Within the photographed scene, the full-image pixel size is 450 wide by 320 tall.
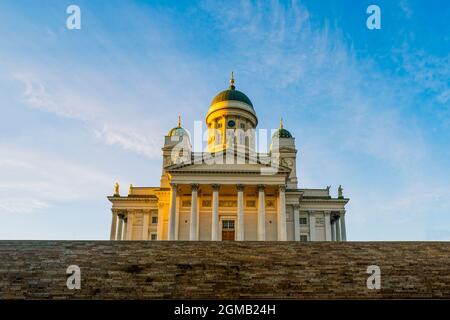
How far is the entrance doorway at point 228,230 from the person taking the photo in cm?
3177

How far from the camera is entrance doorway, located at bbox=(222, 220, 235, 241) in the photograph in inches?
1251

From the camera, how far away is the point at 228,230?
105ft

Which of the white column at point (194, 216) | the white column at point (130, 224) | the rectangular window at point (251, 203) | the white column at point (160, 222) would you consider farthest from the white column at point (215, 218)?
the white column at point (130, 224)

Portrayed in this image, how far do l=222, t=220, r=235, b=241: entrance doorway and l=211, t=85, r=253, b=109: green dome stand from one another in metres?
15.2

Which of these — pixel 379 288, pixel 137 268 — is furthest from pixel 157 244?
pixel 379 288

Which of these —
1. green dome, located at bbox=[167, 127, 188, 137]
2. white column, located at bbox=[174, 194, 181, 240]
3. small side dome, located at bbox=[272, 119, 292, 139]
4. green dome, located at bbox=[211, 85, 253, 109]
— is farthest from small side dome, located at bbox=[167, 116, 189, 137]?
white column, located at bbox=[174, 194, 181, 240]

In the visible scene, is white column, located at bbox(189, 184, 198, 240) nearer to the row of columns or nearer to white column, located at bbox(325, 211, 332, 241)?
the row of columns

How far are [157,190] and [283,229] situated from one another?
40.0 feet

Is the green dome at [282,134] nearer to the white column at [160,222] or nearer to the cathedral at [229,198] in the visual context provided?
the cathedral at [229,198]

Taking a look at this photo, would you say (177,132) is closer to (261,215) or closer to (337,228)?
(261,215)

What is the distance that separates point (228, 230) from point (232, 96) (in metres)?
16.3

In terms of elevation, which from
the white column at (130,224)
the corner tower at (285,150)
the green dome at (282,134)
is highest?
the green dome at (282,134)

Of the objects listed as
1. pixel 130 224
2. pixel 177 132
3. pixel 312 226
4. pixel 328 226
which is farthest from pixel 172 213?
pixel 177 132

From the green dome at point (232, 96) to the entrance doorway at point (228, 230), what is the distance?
15.2 meters
